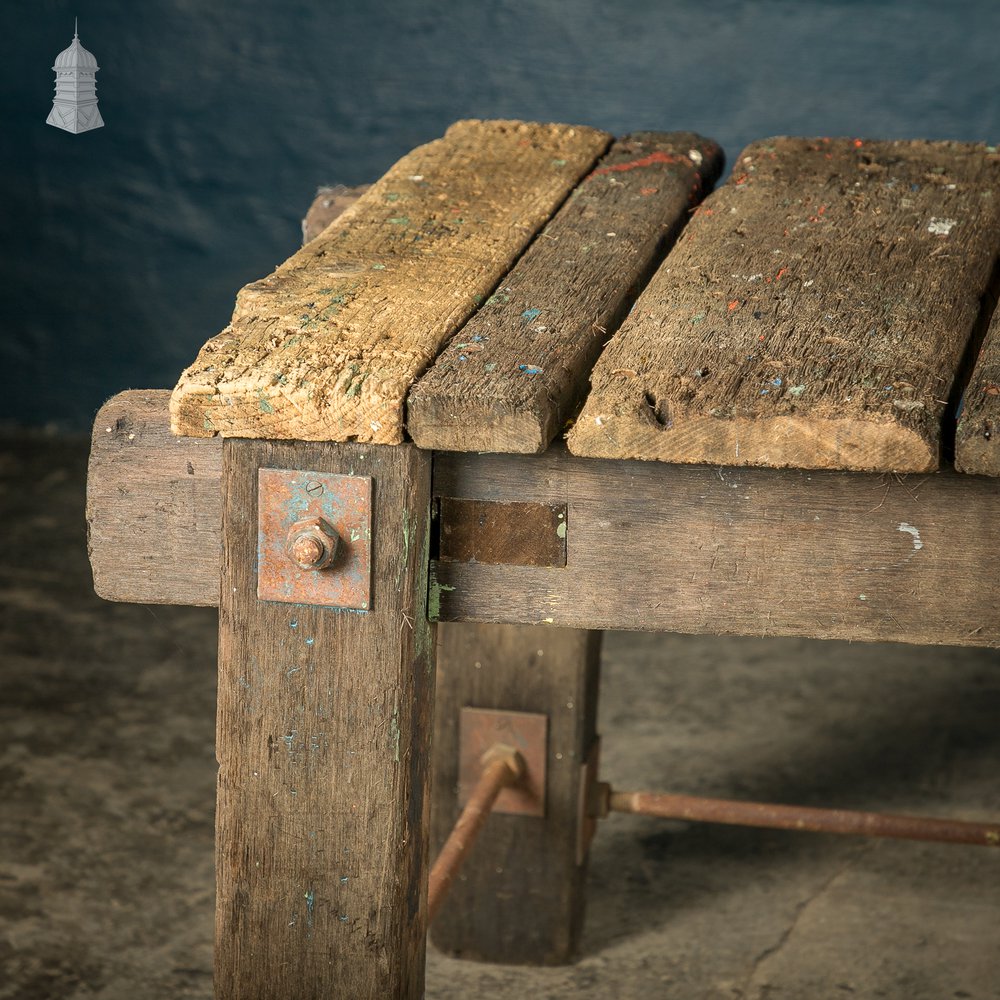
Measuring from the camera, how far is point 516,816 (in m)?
2.18

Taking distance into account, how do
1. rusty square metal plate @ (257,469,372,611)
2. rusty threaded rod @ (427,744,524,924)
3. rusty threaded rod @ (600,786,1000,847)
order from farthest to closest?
1. rusty threaded rod @ (600,786,1000,847)
2. rusty threaded rod @ (427,744,524,924)
3. rusty square metal plate @ (257,469,372,611)

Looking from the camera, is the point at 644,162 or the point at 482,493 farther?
the point at 644,162

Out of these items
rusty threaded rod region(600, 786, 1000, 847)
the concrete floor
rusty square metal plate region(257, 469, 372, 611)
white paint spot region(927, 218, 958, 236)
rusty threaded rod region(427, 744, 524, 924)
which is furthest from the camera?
the concrete floor

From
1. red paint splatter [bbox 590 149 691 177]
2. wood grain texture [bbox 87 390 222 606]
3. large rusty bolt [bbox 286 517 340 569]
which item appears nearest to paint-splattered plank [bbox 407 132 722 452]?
red paint splatter [bbox 590 149 691 177]

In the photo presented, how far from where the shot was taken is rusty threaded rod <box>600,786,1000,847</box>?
2.02 metres

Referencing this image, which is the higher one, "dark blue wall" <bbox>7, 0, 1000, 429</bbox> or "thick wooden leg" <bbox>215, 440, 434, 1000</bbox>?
"dark blue wall" <bbox>7, 0, 1000, 429</bbox>

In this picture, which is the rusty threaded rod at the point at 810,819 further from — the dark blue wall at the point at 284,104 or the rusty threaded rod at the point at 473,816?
the dark blue wall at the point at 284,104

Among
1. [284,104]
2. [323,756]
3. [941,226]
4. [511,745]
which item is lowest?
[511,745]

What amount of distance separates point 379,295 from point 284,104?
3193 millimetres

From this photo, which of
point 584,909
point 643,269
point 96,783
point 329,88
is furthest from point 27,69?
point 643,269

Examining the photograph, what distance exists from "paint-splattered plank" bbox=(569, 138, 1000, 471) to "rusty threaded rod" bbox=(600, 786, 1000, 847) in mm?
821

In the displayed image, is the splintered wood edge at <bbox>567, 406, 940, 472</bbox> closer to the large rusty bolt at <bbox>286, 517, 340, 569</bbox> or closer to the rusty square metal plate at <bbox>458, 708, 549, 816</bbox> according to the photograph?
the large rusty bolt at <bbox>286, 517, 340, 569</bbox>

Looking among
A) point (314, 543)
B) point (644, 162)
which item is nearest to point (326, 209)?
point (644, 162)

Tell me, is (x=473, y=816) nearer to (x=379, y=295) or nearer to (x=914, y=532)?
(x=379, y=295)
